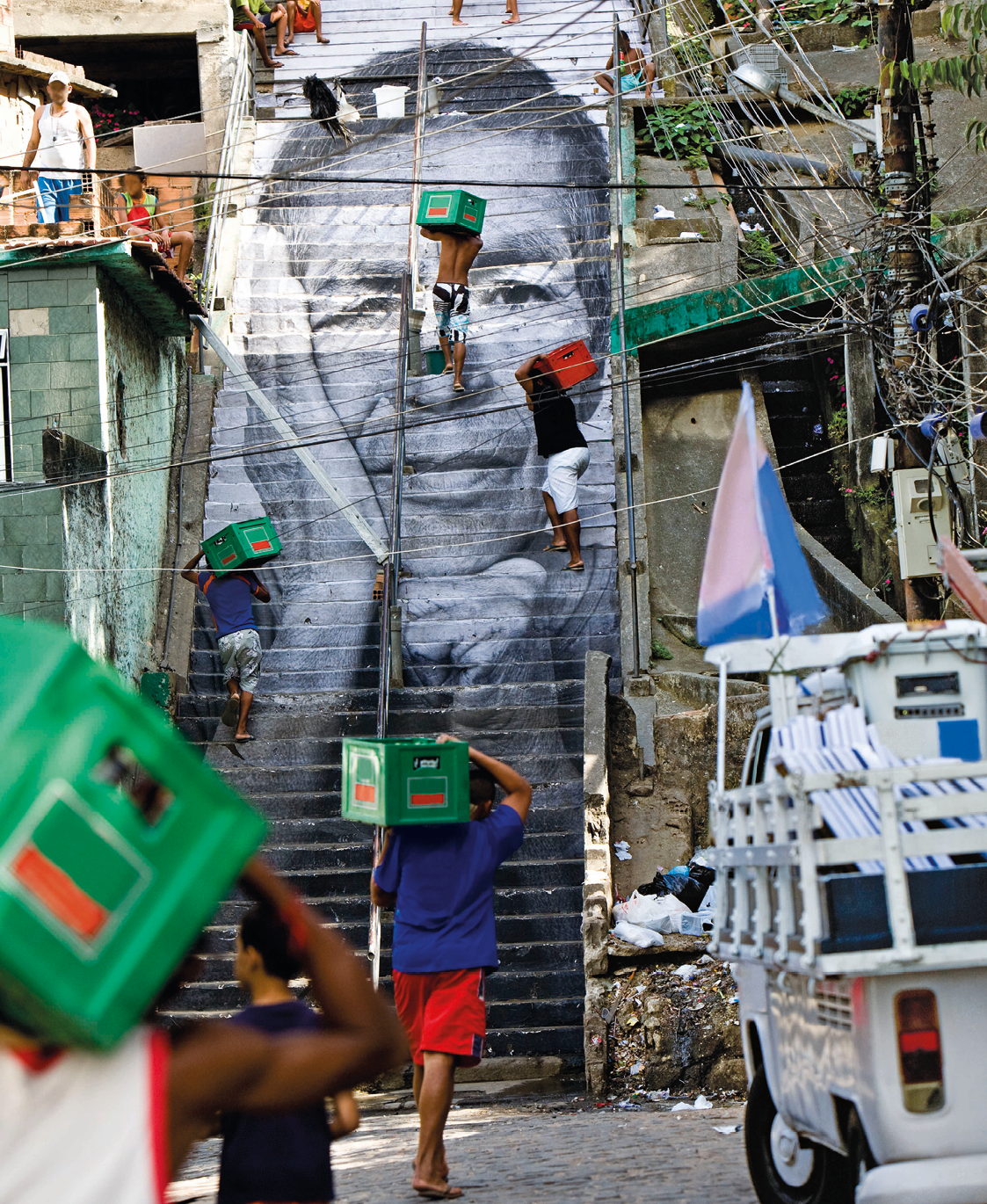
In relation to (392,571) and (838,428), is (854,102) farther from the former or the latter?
(392,571)

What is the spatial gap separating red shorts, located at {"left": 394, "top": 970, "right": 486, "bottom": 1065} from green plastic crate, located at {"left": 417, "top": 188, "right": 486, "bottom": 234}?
385 inches

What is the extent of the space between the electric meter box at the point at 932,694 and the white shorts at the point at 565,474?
336 inches

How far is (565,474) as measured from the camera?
13.4m

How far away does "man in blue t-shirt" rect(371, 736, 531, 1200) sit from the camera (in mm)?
5801

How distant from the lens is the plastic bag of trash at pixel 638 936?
9250 mm

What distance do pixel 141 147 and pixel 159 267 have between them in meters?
6.73

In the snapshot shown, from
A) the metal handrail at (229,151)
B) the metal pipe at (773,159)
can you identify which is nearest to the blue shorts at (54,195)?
the metal handrail at (229,151)

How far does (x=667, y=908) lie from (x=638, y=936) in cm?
67

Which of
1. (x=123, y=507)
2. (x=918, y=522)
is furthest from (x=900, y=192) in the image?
(x=123, y=507)

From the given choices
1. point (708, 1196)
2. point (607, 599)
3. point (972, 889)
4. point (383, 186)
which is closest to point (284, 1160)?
point (972, 889)

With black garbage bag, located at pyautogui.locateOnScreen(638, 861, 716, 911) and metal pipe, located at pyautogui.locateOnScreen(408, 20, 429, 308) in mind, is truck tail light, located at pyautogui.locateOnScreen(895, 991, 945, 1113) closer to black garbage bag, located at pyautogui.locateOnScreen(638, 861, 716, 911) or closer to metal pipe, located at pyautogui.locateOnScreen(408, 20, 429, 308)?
black garbage bag, located at pyautogui.locateOnScreen(638, 861, 716, 911)

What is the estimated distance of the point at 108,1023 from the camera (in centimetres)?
187

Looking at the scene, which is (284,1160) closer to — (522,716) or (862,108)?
(522,716)

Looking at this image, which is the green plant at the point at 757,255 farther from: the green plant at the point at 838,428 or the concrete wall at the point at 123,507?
the concrete wall at the point at 123,507
